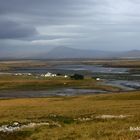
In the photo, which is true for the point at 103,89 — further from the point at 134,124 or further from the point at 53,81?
the point at 134,124

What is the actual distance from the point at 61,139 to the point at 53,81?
81.8 metres

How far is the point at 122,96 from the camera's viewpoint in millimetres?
58312

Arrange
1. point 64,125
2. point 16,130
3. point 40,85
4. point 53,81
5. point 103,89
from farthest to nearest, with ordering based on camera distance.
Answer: point 53,81 → point 40,85 → point 103,89 → point 64,125 → point 16,130

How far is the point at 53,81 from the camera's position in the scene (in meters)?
102

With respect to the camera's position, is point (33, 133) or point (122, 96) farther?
point (122, 96)

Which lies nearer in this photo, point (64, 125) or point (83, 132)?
point (83, 132)

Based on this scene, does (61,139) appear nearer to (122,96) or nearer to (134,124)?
(134,124)

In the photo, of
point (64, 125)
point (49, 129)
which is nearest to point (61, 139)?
point (49, 129)

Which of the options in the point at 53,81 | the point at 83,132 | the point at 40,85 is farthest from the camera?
the point at 53,81

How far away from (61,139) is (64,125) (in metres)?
5.02

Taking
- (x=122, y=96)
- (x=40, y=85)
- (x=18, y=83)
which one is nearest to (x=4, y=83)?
(x=18, y=83)

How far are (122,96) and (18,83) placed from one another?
44.2 metres

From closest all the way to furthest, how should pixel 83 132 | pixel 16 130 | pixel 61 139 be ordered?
pixel 61 139 → pixel 83 132 → pixel 16 130

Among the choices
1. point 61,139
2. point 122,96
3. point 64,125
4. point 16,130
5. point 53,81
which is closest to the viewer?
point 61,139
